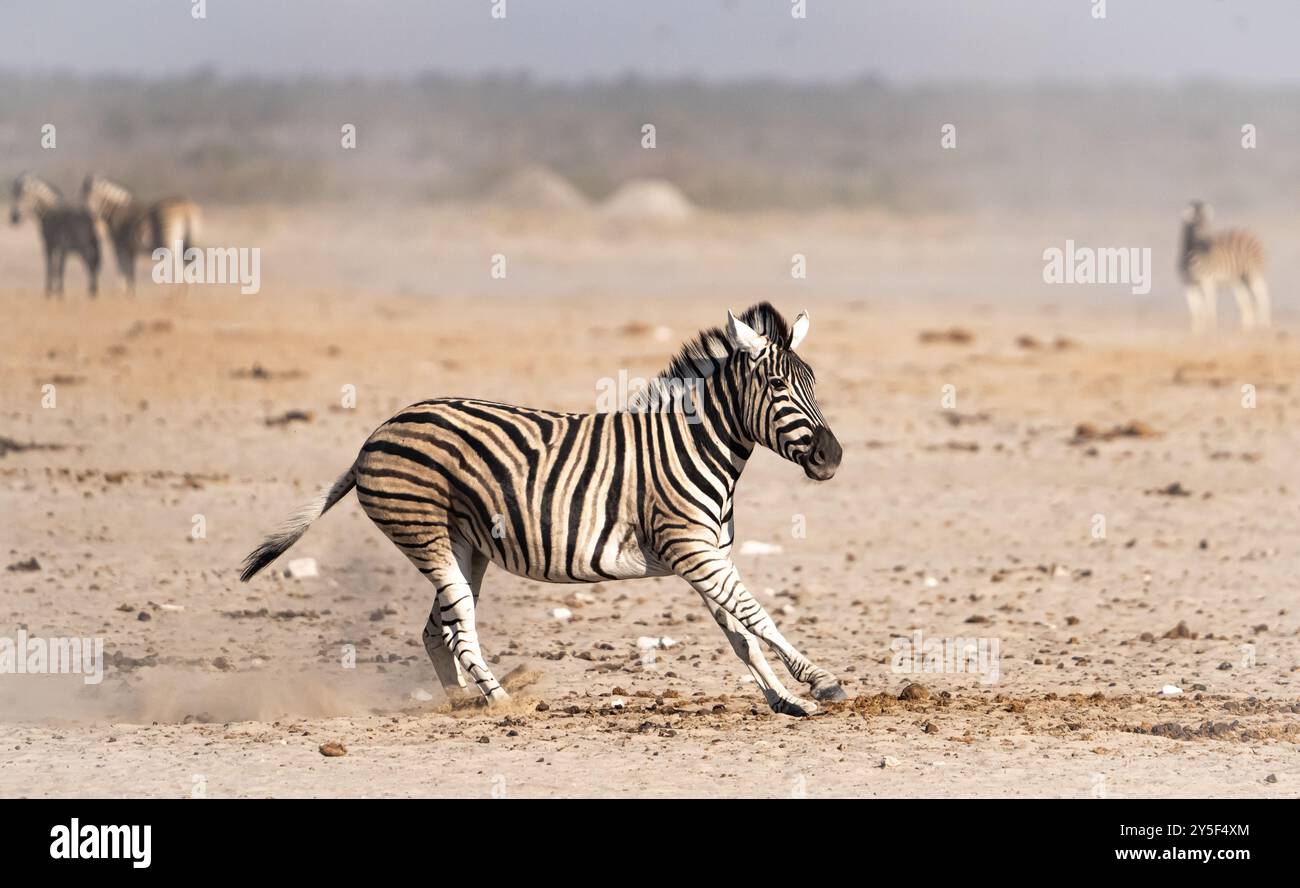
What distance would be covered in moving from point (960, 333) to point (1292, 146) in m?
42.3

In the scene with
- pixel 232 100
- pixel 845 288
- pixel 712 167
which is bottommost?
pixel 845 288

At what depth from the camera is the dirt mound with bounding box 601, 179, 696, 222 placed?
42875 millimetres

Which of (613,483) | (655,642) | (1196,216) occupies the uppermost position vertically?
(1196,216)

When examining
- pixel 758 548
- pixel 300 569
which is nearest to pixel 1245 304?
pixel 758 548

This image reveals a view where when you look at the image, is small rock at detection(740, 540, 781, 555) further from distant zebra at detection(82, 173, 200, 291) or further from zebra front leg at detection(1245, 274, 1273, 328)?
distant zebra at detection(82, 173, 200, 291)

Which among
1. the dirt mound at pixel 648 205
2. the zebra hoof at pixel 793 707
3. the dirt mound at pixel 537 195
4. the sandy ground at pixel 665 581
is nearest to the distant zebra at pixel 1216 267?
the sandy ground at pixel 665 581

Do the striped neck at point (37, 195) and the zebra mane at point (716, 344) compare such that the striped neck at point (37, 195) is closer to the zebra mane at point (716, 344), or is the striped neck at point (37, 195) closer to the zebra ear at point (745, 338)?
the zebra mane at point (716, 344)

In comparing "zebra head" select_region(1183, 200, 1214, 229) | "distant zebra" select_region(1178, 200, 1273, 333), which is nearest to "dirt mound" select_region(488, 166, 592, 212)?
"zebra head" select_region(1183, 200, 1214, 229)

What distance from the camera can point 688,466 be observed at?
23.8 ft

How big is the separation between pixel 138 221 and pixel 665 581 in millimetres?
16357

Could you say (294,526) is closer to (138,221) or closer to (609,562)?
(609,562)

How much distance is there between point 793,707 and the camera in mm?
7164

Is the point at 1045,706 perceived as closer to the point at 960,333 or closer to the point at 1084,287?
the point at 960,333

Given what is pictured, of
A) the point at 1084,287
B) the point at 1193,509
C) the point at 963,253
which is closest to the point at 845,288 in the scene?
the point at 1084,287
